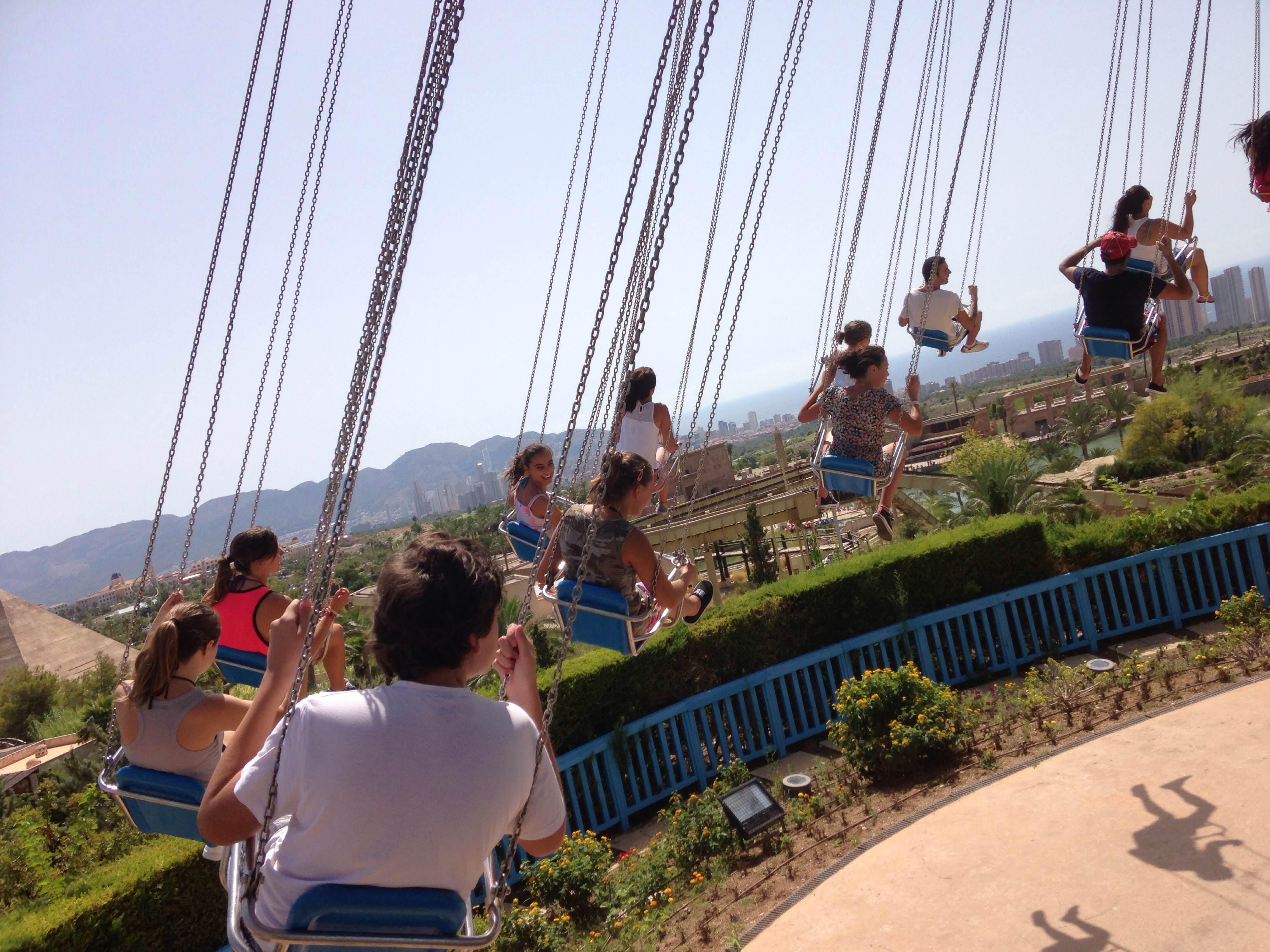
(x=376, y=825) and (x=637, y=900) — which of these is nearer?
(x=376, y=825)

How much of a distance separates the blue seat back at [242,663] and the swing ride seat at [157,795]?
57 cm

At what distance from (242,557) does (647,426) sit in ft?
7.84

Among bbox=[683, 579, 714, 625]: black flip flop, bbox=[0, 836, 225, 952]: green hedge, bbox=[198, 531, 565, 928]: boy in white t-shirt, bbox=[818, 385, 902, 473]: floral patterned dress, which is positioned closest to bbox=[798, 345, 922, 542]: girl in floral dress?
bbox=[818, 385, 902, 473]: floral patterned dress

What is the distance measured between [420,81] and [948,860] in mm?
4461

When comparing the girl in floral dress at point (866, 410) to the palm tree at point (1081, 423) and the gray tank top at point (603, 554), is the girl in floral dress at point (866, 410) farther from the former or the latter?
the palm tree at point (1081, 423)

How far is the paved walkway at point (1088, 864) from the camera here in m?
3.62

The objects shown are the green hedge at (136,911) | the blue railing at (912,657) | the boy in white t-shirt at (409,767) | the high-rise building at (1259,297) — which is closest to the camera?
the boy in white t-shirt at (409,767)

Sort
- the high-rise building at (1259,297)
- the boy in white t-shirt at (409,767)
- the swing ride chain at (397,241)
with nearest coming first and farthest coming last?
the boy in white t-shirt at (409,767), the swing ride chain at (397,241), the high-rise building at (1259,297)

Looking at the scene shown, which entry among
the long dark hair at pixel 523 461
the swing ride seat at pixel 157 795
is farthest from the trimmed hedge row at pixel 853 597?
the swing ride seat at pixel 157 795

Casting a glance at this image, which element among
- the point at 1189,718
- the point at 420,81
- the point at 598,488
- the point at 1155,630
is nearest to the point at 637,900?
the point at 598,488

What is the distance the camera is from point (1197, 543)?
319 inches

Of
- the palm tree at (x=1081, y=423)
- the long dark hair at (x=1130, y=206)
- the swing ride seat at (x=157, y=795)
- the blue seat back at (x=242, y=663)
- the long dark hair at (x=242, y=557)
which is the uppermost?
the long dark hair at (x=1130, y=206)

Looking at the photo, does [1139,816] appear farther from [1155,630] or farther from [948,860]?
[1155,630]

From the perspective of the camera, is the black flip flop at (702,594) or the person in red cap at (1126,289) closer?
the black flip flop at (702,594)
